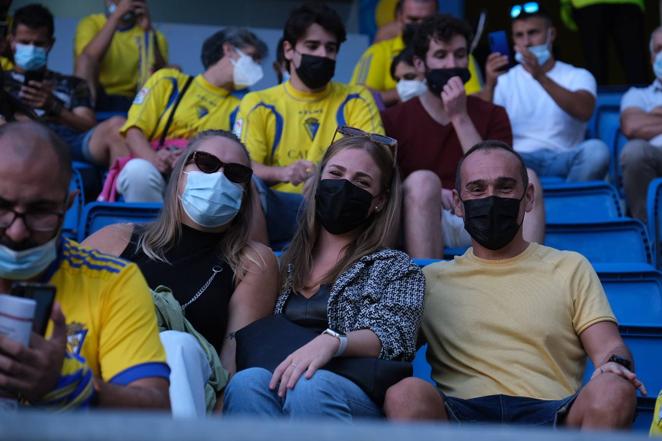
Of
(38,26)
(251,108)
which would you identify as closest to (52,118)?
(38,26)

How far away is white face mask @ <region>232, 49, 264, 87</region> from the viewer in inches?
239

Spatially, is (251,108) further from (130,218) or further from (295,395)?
(295,395)

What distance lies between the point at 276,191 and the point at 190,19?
195 inches

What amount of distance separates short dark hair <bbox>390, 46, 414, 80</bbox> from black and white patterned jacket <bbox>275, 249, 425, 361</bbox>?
10.2 ft

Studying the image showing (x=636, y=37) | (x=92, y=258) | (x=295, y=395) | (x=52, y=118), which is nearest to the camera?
(x=92, y=258)

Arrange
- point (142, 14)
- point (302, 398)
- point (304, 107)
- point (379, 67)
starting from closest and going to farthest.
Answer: point (302, 398), point (304, 107), point (379, 67), point (142, 14)

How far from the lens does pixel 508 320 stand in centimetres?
324

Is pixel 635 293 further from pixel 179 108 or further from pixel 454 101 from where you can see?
pixel 179 108

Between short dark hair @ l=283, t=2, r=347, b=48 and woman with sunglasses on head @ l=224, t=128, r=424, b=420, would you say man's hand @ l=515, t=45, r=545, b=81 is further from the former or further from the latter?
woman with sunglasses on head @ l=224, t=128, r=424, b=420

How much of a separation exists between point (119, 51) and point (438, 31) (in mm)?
2717

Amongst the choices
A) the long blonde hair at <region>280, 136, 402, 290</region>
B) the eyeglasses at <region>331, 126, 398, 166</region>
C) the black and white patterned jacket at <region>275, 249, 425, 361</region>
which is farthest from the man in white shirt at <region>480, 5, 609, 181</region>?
the black and white patterned jacket at <region>275, 249, 425, 361</region>

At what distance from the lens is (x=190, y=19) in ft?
30.3

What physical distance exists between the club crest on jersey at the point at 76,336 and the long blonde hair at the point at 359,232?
4.27 ft

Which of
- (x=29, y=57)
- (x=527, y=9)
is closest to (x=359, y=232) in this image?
(x=29, y=57)
